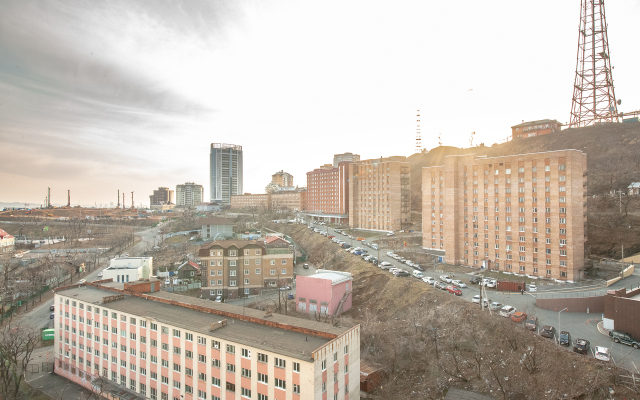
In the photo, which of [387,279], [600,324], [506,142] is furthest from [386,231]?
[506,142]

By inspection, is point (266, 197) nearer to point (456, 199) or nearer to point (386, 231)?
point (386, 231)

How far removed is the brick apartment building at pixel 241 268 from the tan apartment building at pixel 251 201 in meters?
90.7

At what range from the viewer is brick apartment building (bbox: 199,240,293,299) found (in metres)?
41.4

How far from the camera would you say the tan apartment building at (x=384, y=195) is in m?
68.6

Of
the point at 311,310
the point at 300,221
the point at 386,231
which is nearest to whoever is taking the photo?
the point at 311,310

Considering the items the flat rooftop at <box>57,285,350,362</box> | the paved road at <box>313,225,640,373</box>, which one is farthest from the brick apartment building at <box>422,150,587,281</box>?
the flat rooftop at <box>57,285,350,362</box>

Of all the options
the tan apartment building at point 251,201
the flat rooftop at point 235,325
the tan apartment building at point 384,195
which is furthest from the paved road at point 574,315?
the tan apartment building at point 251,201

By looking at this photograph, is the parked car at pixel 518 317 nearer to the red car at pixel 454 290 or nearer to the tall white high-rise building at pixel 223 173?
the red car at pixel 454 290

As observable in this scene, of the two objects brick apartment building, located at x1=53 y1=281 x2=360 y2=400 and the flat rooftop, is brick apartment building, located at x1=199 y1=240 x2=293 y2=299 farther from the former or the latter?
the flat rooftop

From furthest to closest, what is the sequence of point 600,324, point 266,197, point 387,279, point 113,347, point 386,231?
point 266,197, point 386,231, point 387,279, point 600,324, point 113,347

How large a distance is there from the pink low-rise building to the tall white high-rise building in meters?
162

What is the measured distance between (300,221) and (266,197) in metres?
49.2

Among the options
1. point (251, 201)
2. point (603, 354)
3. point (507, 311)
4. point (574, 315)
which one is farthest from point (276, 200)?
point (603, 354)

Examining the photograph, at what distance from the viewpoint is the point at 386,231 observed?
68.9 meters
